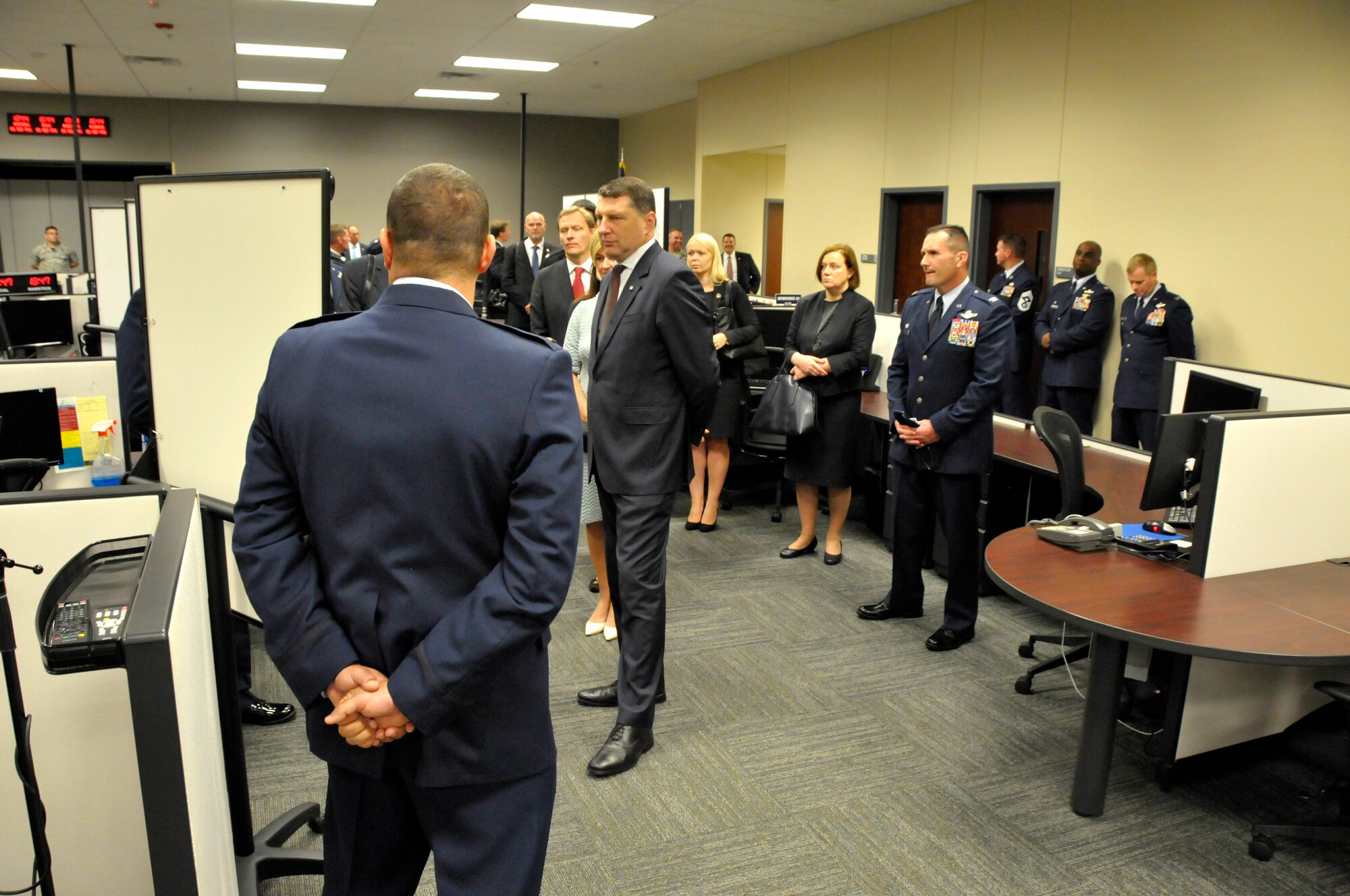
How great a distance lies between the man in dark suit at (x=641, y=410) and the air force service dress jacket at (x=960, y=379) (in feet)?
3.64

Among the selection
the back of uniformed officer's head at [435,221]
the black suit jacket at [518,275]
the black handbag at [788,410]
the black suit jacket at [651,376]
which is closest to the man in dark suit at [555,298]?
the black handbag at [788,410]

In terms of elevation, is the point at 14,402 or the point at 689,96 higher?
the point at 689,96

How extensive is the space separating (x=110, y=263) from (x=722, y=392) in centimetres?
442

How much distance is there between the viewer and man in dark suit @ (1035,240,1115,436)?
6.02 m

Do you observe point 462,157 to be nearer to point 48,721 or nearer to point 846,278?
point 846,278

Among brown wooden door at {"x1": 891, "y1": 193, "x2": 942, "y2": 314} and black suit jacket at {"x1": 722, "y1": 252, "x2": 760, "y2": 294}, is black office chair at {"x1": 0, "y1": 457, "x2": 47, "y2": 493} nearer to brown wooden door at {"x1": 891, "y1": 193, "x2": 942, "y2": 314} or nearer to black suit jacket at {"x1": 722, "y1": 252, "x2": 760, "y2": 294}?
brown wooden door at {"x1": 891, "y1": 193, "x2": 942, "y2": 314}

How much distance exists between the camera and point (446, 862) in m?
1.33

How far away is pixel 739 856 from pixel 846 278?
8.99ft

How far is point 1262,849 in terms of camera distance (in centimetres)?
228

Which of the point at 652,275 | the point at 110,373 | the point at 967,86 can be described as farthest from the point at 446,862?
the point at 967,86

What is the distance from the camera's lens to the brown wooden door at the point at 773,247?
11992 mm

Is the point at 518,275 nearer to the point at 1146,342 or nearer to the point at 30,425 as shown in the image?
the point at 1146,342

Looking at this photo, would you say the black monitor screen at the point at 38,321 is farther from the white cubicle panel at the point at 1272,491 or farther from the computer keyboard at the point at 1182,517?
the white cubicle panel at the point at 1272,491

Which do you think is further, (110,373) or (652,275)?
(110,373)
